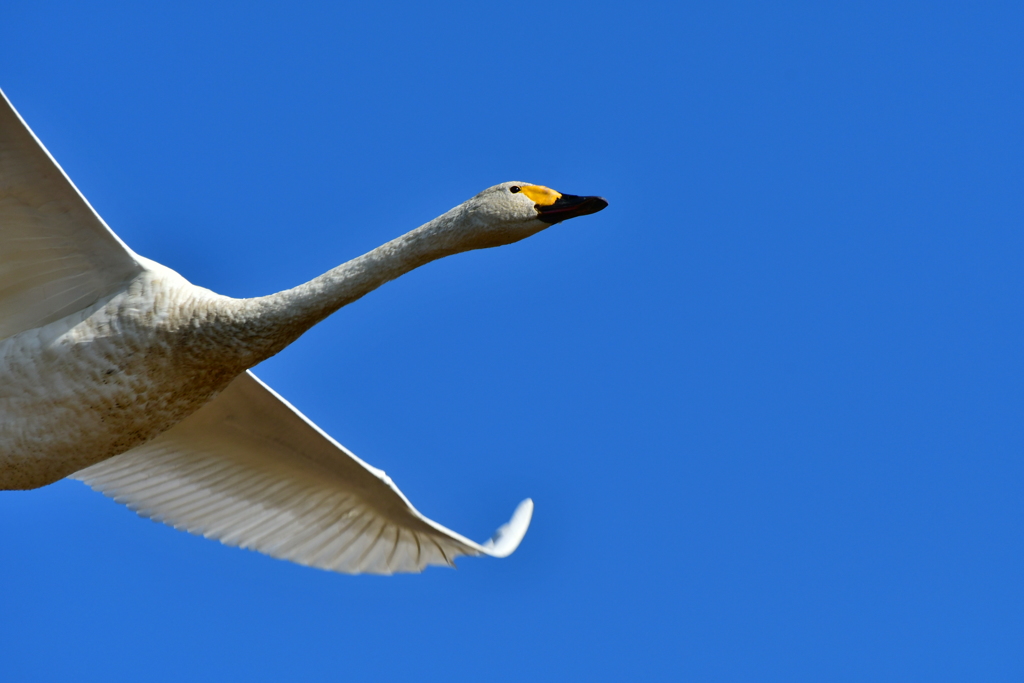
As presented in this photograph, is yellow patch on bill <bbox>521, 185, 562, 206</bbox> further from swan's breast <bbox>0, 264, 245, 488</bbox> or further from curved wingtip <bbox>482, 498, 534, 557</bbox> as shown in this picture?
curved wingtip <bbox>482, 498, 534, 557</bbox>

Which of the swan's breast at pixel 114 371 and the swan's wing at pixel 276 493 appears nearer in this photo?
the swan's breast at pixel 114 371

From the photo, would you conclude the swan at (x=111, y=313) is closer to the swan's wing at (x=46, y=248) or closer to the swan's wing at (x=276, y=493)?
the swan's wing at (x=46, y=248)

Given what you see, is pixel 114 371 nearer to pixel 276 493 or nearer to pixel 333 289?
pixel 333 289

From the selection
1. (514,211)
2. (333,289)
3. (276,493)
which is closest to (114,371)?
(333,289)

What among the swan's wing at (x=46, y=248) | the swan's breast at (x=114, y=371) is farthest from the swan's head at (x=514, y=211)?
the swan's wing at (x=46, y=248)

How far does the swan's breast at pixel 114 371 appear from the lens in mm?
9852

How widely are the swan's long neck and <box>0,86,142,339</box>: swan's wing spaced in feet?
3.69

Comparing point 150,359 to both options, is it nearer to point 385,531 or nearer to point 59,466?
point 59,466

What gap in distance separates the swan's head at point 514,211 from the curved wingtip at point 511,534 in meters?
3.02

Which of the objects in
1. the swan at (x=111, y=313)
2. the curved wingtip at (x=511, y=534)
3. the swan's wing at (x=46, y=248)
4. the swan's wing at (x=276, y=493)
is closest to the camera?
the swan's wing at (x=46, y=248)

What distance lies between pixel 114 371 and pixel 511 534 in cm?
401

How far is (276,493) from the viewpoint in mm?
12625

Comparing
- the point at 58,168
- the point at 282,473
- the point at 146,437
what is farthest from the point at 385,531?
the point at 58,168

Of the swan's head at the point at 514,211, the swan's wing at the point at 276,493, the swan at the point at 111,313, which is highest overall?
the swan's head at the point at 514,211
